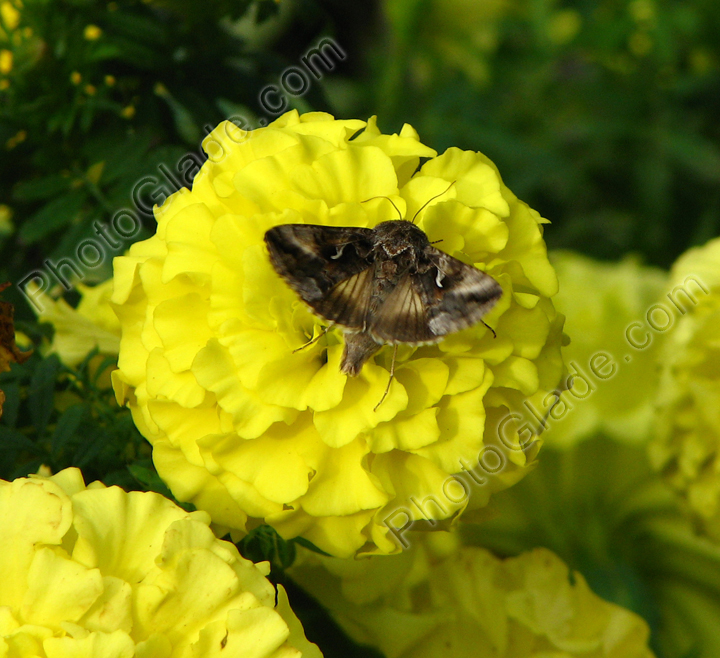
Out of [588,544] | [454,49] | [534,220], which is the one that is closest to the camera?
[534,220]

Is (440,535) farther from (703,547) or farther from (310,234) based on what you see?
(703,547)

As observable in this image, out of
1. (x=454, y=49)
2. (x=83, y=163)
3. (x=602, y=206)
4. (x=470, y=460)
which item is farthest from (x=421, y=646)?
(x=454, y=49)

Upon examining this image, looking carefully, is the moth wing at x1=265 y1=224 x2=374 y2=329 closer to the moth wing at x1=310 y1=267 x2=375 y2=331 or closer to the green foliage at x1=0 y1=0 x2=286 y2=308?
the moth wing at x1=310 y1=267 x2=375 y2=331

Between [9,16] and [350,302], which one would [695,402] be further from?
[9,16]

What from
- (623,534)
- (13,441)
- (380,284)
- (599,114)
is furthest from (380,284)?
(599,114)

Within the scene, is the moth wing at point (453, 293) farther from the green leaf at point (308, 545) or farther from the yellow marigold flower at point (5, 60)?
the yellow marigold flower at point (5, 60)

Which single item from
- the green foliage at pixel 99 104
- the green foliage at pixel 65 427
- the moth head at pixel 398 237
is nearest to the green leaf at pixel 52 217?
the green foliage at pixel 99 104

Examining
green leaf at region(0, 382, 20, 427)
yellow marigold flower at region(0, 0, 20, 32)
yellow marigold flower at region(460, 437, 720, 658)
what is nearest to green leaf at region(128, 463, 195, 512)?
green leaf at region(0, 382, 20, 427)
